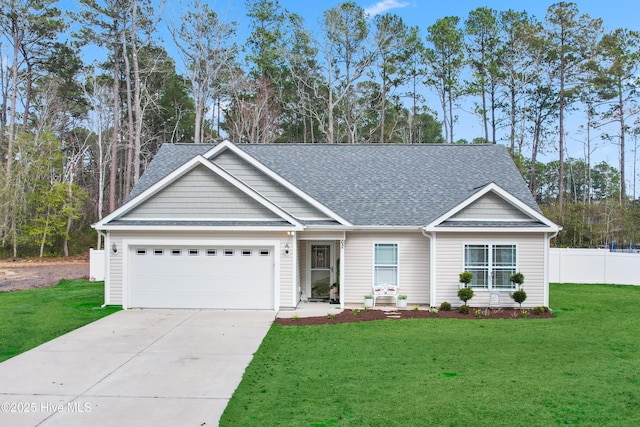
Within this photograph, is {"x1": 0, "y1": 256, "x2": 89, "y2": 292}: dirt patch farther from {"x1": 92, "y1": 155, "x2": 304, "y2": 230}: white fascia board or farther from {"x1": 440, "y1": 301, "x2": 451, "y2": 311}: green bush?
{"x1": 440, "y1": 301, "x2": 451, "y2": 311}: green bush

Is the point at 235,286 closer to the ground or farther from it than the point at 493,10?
closer to the ground


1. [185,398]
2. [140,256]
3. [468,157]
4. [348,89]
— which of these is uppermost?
[348,89]

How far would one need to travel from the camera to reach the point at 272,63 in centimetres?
3625

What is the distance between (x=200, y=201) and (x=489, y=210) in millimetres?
8222

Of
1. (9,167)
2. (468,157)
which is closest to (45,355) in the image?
(468,157)

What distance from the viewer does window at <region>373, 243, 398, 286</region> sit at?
14.4 meters

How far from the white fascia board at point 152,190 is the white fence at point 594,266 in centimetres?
1554

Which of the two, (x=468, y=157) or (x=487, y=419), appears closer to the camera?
(x=487, y=419)

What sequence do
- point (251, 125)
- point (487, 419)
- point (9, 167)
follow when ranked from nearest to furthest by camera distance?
point (487, 419) < point (9, 167) < point (251, 125)

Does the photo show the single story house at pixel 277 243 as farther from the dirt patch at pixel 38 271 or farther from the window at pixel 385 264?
the dirt patch at pixel 38 271

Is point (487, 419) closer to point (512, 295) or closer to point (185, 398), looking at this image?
point (185, 398)

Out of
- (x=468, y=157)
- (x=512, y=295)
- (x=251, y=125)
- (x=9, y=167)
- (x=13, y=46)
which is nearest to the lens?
(x=512, y=295)

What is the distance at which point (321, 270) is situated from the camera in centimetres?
1530

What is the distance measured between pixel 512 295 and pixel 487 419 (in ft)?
26.8
